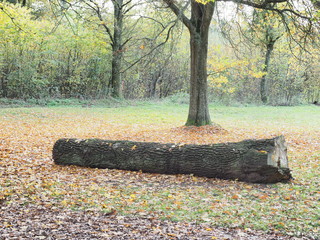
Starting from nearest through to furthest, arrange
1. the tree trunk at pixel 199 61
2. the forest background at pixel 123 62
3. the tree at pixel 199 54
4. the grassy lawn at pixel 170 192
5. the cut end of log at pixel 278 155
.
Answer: the grassy lawn at pixel 170 192 → the cut end of log at pixel 278 155 → the tree at pixel 199 54 → the tree trunk at pixel 199 61 → the forest background at pixel 123 62

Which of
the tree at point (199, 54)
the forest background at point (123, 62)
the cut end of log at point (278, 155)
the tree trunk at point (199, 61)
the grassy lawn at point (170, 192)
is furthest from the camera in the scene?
the forest background at point (123, 62)

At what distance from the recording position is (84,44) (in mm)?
22016

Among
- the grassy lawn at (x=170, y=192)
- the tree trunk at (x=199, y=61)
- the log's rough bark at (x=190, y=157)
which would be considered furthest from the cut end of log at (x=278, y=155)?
the tree trunk at (x=199, y=61)

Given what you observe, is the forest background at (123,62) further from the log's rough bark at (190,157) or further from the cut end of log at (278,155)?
the cut end of log at (278,155)

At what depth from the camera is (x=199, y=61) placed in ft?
40.0

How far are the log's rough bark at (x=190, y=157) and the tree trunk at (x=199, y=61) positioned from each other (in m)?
5.88

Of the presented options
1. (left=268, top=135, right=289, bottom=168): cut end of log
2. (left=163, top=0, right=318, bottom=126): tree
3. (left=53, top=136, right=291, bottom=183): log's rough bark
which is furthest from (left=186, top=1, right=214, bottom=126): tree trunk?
(left=268, top=135, right=289, bottom=168): cut end of log

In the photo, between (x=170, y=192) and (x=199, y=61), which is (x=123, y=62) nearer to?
(x=199, y=61)

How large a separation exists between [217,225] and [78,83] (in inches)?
779

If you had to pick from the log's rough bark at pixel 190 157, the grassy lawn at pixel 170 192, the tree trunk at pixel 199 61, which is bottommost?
the grassy lawn at pixel 170 192

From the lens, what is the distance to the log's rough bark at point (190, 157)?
602cm

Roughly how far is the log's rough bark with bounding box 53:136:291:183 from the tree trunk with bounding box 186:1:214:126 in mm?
5876

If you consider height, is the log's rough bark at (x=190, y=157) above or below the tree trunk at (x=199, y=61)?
below

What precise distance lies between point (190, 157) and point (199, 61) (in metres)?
6.44
